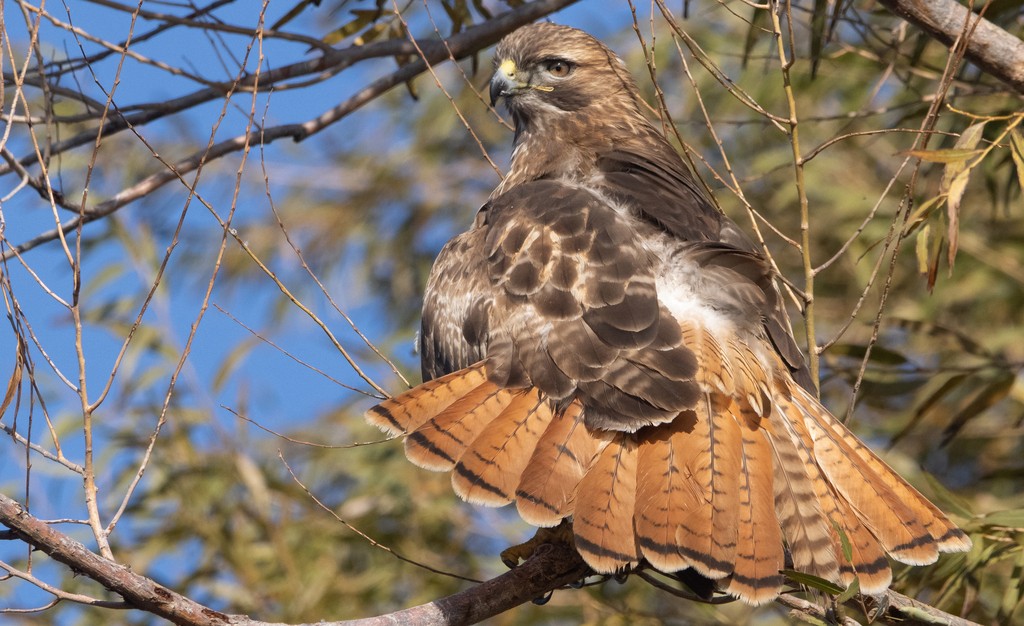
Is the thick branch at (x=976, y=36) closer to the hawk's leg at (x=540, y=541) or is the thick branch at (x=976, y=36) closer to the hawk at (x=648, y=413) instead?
the hawk at (x=648, y=413)

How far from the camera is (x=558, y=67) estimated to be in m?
4.91

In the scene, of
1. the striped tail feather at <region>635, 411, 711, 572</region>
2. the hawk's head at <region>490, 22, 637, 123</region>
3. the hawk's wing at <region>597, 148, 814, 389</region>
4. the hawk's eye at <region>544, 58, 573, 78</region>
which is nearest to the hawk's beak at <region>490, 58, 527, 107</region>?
the hawk's head at <region>490, 22, 637, 123</region>

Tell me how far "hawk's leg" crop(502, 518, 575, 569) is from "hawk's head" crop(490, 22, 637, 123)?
1849 mm

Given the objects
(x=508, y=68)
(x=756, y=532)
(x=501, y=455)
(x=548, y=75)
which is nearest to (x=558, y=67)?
(x=548, y=75)

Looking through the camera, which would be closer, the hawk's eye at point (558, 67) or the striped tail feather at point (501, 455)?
the striped tail feather at point (501, 455)

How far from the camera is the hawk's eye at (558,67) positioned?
4879 millimetres

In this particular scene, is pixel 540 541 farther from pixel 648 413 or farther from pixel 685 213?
pixel 685 213

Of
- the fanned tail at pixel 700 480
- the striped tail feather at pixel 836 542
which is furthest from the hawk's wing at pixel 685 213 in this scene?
the striped tail feather at pixel 836 542

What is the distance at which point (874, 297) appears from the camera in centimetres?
766

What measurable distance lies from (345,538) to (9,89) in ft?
9.86

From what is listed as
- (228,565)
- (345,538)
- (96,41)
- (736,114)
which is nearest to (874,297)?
(736,114)

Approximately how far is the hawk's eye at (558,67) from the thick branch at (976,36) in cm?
150

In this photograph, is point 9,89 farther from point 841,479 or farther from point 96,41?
point 841,479

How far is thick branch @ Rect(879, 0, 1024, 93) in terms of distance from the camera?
3.67m
